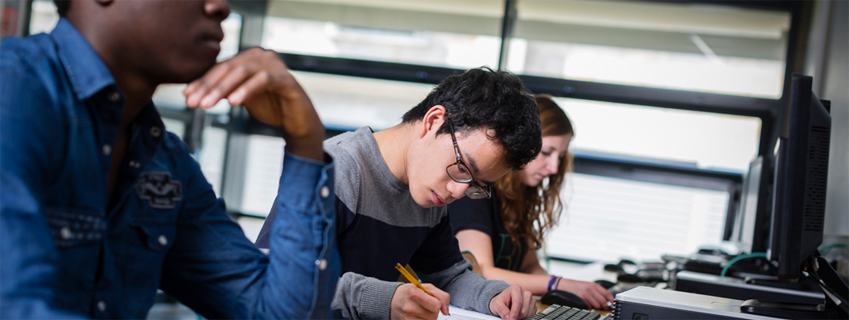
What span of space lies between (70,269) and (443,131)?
0.72 meters

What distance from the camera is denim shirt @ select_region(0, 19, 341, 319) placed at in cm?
53

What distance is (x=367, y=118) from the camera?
4.20 metres

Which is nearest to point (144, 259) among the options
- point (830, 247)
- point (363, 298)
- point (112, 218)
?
point (112, 218)

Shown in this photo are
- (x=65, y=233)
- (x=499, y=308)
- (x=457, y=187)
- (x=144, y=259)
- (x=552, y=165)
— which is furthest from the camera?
(x=552, y=165)

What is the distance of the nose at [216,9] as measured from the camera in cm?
68

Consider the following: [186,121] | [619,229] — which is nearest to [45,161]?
[186,121]

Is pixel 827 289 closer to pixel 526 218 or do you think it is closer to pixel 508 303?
pixel 508 303

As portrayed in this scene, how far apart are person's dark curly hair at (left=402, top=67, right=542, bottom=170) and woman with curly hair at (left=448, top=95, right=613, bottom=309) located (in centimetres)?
51

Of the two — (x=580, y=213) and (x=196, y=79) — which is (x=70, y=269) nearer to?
(x=196, y=79)

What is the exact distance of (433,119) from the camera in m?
1.24

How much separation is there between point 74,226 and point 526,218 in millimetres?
1581

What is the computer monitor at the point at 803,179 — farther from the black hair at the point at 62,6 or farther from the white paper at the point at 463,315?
the black hair at the point at 62,6

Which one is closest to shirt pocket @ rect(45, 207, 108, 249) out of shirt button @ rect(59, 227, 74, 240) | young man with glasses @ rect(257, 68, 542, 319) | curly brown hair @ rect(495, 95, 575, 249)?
shirt button @ rect(59, 227, 74, 240)

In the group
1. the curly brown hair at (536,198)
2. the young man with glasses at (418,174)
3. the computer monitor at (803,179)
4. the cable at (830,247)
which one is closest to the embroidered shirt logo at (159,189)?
the young man with glasses at (418,174)
